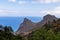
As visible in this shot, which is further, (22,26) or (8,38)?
(22,26)

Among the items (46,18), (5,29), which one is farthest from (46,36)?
(46,18)

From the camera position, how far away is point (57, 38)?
67.4 m

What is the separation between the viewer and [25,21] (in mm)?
191125

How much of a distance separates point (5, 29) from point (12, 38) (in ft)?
13.9

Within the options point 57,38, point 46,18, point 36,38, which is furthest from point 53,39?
point 46,18

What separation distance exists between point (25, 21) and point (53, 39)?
124 m

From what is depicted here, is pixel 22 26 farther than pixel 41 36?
Yes

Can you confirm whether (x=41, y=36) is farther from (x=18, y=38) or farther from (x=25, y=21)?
(x=25, y=21)

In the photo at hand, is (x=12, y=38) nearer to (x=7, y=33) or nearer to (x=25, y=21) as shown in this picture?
(x=7, y=33)

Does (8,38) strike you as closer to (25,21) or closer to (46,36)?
(46,36)

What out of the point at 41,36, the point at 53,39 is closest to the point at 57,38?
the point at 53,39

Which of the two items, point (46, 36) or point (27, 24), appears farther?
point (27, 24)

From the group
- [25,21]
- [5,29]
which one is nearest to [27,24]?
[25,21]

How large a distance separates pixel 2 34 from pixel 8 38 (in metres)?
2.36
